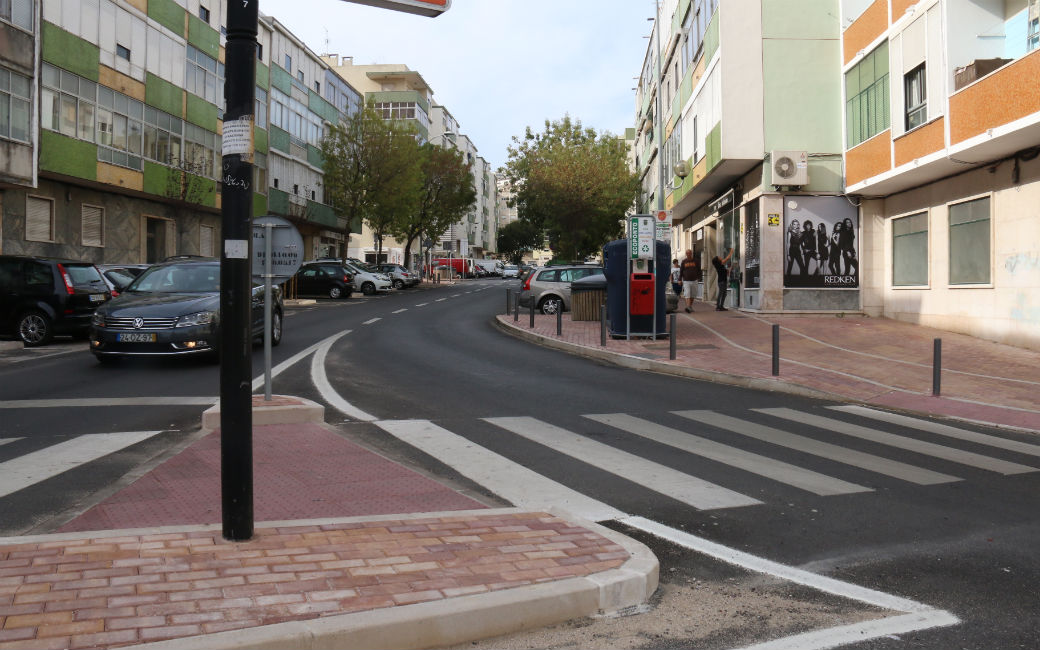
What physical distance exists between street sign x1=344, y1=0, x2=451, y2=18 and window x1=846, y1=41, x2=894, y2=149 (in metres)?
17.7

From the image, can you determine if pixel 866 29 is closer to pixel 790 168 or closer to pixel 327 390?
pixel 790 168

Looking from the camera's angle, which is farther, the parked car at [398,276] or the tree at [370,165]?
the parked car at [398,276]

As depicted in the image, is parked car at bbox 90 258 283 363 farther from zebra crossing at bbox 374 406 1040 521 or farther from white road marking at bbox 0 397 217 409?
zebra crossing at bbox 374 406 1040 521

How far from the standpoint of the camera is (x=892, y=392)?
11.0 metres

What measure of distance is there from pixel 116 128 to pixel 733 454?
28.3 metres

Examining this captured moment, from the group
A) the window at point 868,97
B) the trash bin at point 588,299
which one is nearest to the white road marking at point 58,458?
the trash bin at point 588,299

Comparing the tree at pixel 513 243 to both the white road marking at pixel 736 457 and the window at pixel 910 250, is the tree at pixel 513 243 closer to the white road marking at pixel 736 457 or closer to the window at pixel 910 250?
the window at pixel 910 250

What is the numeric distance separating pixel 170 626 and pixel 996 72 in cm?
1574

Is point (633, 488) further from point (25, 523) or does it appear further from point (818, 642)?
point (25, 523)

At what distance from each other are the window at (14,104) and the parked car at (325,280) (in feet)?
46.8

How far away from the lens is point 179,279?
13.5 meters

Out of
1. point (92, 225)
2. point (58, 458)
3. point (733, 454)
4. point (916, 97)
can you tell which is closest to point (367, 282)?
point (92, 225)

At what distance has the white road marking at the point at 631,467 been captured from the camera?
568 centimetres

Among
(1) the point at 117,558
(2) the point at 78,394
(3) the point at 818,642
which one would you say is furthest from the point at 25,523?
(2) the point at 78,394
